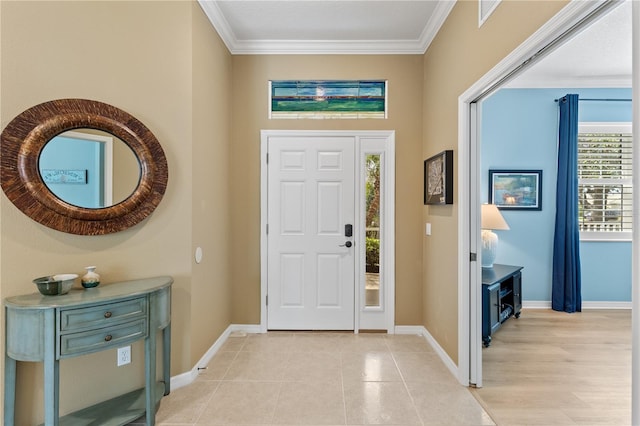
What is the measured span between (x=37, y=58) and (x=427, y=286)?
11.1 ft

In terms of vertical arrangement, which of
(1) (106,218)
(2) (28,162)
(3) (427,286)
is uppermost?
(2) (28,162)

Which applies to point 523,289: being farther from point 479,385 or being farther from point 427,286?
point 479,385

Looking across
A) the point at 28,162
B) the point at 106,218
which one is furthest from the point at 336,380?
the point at 28,162

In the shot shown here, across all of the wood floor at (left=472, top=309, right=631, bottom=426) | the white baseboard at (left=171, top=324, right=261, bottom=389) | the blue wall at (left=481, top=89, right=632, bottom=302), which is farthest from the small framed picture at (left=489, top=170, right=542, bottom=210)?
the white baseboard at (left=171, top=324, right=261, bottom=389)

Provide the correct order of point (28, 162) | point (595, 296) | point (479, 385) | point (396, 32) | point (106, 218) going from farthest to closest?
1. point (595, 296)
2. point (396, 32)
3. point (479, 385)
4. point (106, 218)
5. point (28, 162)

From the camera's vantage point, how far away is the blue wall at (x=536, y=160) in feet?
13.1

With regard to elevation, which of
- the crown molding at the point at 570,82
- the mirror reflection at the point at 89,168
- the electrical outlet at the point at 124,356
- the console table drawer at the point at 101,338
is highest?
the crown molding at the point at 570,82

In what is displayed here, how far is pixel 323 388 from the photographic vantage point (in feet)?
7.52

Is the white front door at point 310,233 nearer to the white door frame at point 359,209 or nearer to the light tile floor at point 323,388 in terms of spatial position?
the white door frame at point 359,209

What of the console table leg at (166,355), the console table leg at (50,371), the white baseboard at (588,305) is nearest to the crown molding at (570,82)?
the white baseboard at (588,305)

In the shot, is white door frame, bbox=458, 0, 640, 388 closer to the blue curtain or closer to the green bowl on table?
the blue curtain

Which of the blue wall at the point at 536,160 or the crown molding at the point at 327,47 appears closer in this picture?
the crown molding at the point at 327,47

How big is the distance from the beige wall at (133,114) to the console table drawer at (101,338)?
38 centimetres

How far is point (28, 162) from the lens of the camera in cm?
177
